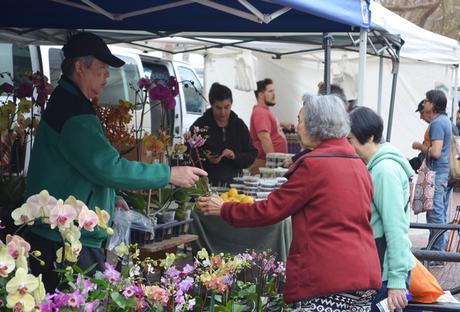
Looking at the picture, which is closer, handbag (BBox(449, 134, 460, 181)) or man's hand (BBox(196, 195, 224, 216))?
man's hand (BBox(196, 195, 224, 216))

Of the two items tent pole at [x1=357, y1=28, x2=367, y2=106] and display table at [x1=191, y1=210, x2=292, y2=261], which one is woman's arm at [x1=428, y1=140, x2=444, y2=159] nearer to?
tent pole at [x1=357, y1=28, x2=367, y2=106]

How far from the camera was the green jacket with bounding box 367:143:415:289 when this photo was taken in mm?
3279

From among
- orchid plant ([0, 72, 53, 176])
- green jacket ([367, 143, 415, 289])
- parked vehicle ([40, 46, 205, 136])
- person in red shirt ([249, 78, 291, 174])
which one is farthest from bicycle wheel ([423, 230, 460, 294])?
orchid plant ([0, 72, 53, 176])

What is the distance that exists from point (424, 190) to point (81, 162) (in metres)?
5.15

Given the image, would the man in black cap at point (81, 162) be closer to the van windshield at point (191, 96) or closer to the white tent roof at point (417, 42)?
the white tent roof at point (417, 42)

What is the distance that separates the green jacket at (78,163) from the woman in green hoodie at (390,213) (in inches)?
40.3

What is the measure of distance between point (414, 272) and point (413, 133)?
36.7 ft

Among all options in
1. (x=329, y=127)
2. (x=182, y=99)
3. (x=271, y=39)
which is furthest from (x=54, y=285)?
(x=182, y=99)

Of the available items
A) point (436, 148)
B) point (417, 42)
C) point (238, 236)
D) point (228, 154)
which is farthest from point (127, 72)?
point (238, 236)

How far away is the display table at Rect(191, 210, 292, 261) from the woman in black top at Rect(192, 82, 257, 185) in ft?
2.73

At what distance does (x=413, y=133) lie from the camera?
14.6 m

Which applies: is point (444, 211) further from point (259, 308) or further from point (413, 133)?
point (413, 133)

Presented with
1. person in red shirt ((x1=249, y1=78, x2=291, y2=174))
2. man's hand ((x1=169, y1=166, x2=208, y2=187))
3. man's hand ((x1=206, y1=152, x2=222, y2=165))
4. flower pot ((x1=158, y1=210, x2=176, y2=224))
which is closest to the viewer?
man's hand ((x1=169, y1=166, x2=208, y2=187))

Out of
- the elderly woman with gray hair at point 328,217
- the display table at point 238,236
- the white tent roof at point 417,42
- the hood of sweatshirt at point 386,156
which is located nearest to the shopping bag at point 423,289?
the hood of sweatshirt at point 386,156
